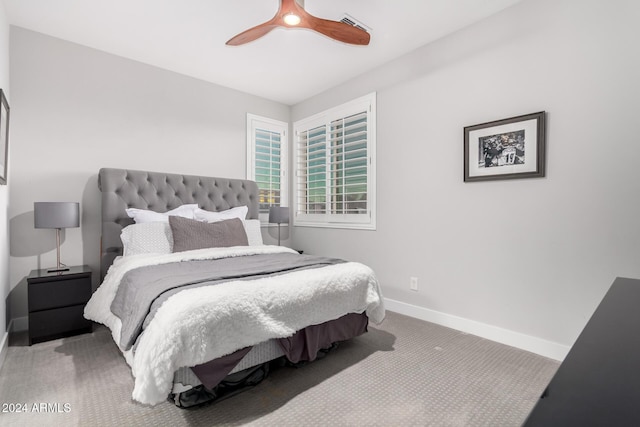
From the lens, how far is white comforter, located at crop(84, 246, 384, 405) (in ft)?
4.83

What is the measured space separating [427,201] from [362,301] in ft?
4.44

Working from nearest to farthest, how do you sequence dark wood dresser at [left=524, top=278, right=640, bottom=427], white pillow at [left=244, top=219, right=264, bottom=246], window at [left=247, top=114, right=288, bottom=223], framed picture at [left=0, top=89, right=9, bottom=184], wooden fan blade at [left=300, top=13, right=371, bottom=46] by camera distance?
dark wood dresser at [left=524, top=278, right=640, bottom=427] → wooden fan blade at [left=300, top=13, right=371, bottom=46] → framed picture at [left=0, top=89, right=9, bottom=184] → white pillow at [left=244, top=219, right=264, bottom=246] → window at [left=247, top=114, right=288, bottom=223]

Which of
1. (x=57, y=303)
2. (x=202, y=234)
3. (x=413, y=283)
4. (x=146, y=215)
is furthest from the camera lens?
(x=413, y=283)

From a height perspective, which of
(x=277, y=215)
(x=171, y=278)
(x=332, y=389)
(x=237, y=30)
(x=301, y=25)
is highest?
(x=237, y=30)

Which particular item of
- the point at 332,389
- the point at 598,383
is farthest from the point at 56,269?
the point at 598,383

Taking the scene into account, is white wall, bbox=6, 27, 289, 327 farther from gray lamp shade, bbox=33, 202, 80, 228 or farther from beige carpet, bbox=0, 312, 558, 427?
beige carpet, bbox=0, 312, 558, 427

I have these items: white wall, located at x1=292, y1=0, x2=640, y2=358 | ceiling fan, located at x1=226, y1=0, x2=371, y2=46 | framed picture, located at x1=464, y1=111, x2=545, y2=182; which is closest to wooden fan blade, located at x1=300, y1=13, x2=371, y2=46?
ceiling fan, located at x1=226, y1=0, x2=371, y2=46

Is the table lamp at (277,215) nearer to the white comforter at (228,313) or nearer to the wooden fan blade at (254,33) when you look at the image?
the white comforter at (228,313)

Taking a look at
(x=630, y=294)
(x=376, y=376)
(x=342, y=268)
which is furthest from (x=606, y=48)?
(x=376, y=376)

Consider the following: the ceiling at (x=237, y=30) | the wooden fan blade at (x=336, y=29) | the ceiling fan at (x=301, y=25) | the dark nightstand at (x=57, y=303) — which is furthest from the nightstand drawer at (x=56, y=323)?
the wooden fan blade at (x=336, y=29)

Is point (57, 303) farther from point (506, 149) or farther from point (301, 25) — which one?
point (506, 149)

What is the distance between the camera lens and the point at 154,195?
3.46m

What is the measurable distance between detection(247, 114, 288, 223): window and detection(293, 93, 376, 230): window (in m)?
0.21

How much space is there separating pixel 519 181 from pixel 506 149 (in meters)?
0.29
